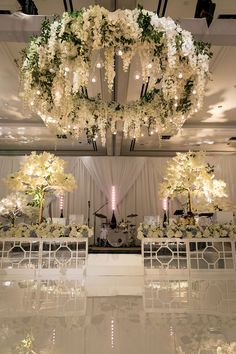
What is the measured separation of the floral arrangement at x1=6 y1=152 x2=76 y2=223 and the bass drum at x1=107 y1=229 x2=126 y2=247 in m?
3.33

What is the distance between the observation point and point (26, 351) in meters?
1.77

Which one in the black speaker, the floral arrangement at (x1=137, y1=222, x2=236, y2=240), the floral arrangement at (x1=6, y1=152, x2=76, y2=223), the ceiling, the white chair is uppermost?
the ceiling

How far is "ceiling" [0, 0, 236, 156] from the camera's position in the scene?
3.96 metres

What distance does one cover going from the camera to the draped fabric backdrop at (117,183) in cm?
1121

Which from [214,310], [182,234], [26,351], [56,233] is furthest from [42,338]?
[182,234]

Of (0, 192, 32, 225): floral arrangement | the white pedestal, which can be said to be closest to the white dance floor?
the white pedestal

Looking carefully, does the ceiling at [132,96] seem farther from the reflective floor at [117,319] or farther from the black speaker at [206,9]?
the reflective floor at [117,319]

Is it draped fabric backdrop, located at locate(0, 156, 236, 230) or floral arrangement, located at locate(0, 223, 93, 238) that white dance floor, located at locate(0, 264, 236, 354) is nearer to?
floral arrangement, located at locate(0, 223, 93, 238)

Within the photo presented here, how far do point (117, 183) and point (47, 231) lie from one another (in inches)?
229

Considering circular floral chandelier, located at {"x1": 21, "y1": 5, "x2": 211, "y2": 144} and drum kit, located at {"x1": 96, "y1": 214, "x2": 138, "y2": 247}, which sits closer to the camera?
circular floral chandelier, located at {"x1": 21, "y1": 5, "x2": 211, "y2": 144}

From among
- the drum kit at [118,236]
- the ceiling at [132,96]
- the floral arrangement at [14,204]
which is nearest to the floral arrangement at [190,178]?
the ceiling at [132,96]

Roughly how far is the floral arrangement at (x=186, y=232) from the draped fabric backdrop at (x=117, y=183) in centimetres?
537

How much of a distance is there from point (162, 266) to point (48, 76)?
3894 millimetres

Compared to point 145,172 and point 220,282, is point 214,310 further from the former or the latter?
point 145,172
